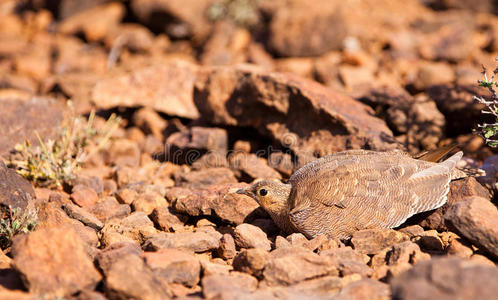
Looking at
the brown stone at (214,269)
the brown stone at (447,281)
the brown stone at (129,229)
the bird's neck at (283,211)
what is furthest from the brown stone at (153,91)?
the brown stone at (447,281)

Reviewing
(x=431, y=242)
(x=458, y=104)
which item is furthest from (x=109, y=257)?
(x=458, y=104)

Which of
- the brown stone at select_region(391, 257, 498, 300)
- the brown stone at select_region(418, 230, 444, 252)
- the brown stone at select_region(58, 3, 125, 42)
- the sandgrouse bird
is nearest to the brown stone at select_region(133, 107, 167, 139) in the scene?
the sandgrouse bird

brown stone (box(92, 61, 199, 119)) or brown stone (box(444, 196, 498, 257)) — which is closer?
brown stone (box(444, 196, 498, 257))

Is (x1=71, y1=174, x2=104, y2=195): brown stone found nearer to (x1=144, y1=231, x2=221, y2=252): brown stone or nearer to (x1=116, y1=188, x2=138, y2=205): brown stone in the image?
(x1=116, y1=188, x2=138, y2=205): brown stone

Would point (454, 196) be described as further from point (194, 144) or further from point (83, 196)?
point (83, 196)

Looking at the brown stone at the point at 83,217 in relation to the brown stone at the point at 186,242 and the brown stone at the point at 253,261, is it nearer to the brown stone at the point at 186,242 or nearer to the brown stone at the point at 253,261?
the brown stone at the point at 186,242

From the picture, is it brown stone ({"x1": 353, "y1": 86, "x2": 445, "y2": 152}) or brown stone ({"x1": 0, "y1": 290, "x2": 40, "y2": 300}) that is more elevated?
brown stone ({"x1": 353, "y1": 86, "x2": 445, "y2": 152})

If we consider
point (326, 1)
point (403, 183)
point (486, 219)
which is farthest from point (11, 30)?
point (486, 219)

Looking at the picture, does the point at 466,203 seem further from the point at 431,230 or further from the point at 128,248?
the point at 128,248
